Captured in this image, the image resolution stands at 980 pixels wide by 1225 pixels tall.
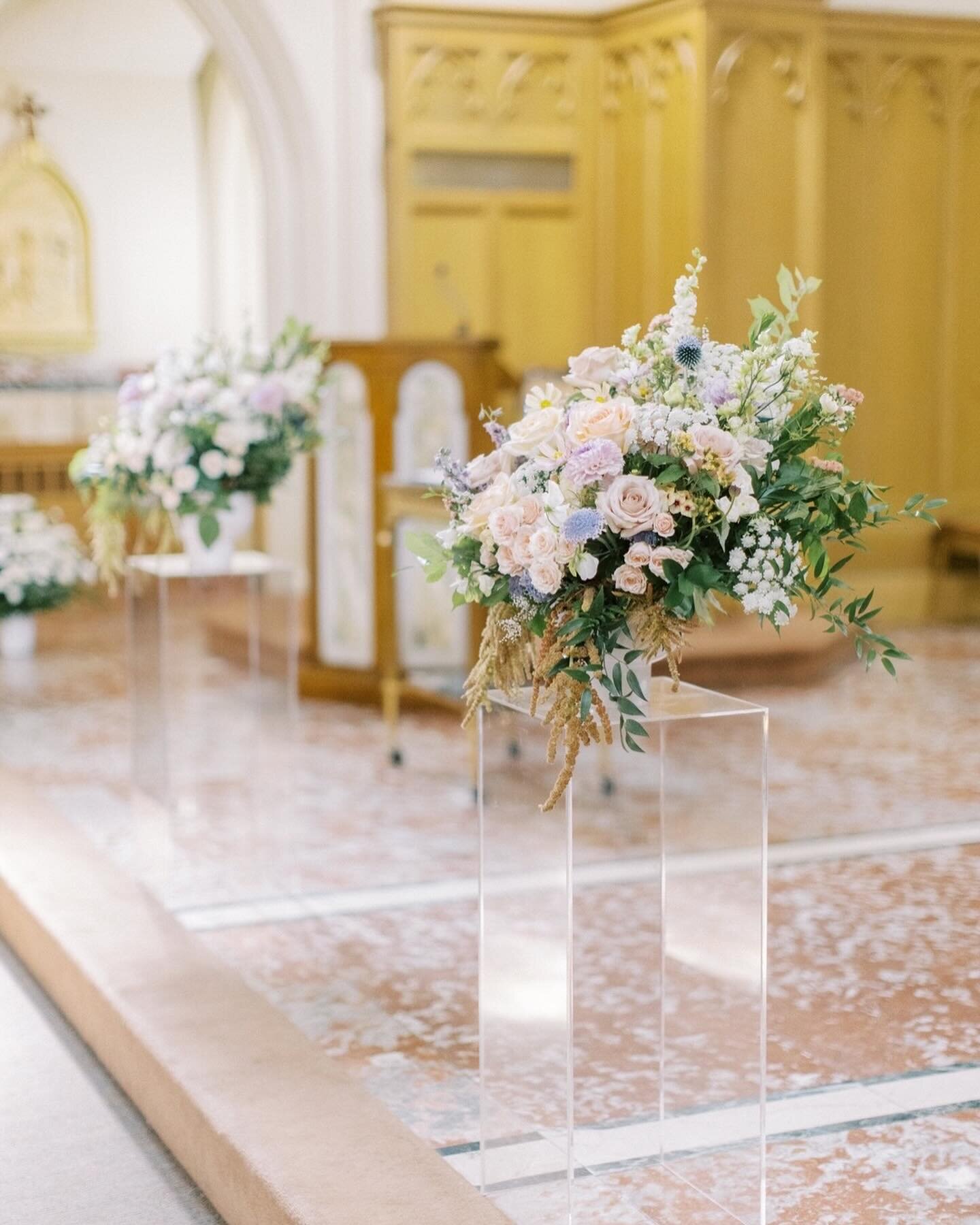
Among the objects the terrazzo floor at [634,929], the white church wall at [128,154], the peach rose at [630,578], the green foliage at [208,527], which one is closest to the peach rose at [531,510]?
the peach rose at [630,578]

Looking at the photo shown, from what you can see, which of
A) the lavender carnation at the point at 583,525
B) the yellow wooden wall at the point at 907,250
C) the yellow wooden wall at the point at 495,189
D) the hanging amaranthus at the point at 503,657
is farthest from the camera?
the yellow wooden wall at the point at 907,250

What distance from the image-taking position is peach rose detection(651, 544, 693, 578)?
8.17 ft

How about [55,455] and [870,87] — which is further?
[55,455]

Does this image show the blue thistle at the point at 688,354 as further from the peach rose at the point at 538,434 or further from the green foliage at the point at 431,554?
the green foliage at the point at 431,554

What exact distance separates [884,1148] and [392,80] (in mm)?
6654

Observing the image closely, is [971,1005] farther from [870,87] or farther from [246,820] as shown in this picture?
[870,87]

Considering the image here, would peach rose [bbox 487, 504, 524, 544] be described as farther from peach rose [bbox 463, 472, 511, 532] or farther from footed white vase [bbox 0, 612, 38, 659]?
footed white vase [bbox 0, 612, 38, 659]

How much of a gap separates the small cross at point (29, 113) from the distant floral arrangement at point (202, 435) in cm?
735

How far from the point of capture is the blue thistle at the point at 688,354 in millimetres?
2602

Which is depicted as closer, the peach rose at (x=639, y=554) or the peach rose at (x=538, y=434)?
the peach rose at (x=639, y=554)

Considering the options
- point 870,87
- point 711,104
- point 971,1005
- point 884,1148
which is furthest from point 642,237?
point 884,1148

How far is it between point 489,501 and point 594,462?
191mm

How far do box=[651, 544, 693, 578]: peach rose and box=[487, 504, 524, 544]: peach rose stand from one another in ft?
0.63

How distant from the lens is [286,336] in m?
5.12
